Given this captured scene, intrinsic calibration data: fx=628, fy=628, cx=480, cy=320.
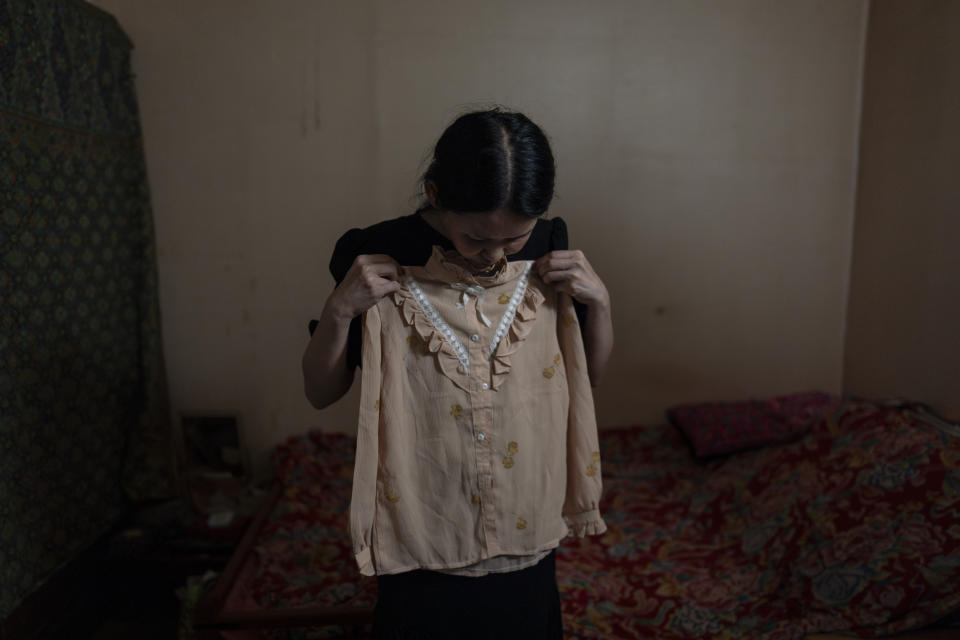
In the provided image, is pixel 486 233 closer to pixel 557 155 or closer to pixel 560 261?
pixel 560 261

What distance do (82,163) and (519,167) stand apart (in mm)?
1890

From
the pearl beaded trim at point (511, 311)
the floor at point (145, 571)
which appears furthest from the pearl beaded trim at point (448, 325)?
the floor at point (145, 571)

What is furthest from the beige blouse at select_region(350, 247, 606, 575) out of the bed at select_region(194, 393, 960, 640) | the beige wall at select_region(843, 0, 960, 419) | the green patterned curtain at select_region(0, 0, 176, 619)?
the beige wall at select_region(843, 0, 960, 419)

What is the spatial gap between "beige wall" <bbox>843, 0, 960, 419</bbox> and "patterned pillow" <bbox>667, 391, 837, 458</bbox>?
0.31m

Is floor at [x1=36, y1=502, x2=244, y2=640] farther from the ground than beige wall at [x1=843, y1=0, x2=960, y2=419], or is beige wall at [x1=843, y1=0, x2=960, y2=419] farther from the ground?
beige wall at [x1=843, y1=0, x2=960, y2=419]

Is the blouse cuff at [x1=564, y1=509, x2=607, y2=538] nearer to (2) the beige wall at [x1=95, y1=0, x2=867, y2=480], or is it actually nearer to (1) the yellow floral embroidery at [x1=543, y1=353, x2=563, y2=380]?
(1) the yellow floral embroidery at [x1=543, y1=353, x2=563, y2=380]

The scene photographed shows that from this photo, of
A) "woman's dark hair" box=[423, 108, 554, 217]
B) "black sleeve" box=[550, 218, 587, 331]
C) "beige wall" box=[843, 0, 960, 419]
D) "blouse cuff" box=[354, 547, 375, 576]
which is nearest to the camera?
"woman's dark hair" box=[423, 108, 554, 217]

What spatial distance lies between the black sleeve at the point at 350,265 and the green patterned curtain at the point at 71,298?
126 centimetres

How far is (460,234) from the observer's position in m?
1.04

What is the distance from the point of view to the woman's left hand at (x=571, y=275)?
113 cm

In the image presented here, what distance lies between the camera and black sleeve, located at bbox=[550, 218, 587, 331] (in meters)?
1.20

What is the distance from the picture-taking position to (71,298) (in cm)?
212

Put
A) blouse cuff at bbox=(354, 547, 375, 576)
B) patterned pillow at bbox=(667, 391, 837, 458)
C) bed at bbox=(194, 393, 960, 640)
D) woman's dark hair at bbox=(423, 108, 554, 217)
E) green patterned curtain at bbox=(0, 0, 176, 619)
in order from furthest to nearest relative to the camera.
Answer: patterned pillow at bbox=(667, 391, 837, 458)
green patterned curtain at bbox=(0, 0, 176, 619)
bed at bbox=(194, 393, 960, 640)
blouse cuff at bbox=(354, 547, 375, 576)
woman's dark hair at bbox=(423, 108, 554, 217)

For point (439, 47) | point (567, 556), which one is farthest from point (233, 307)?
point (567, 556)
